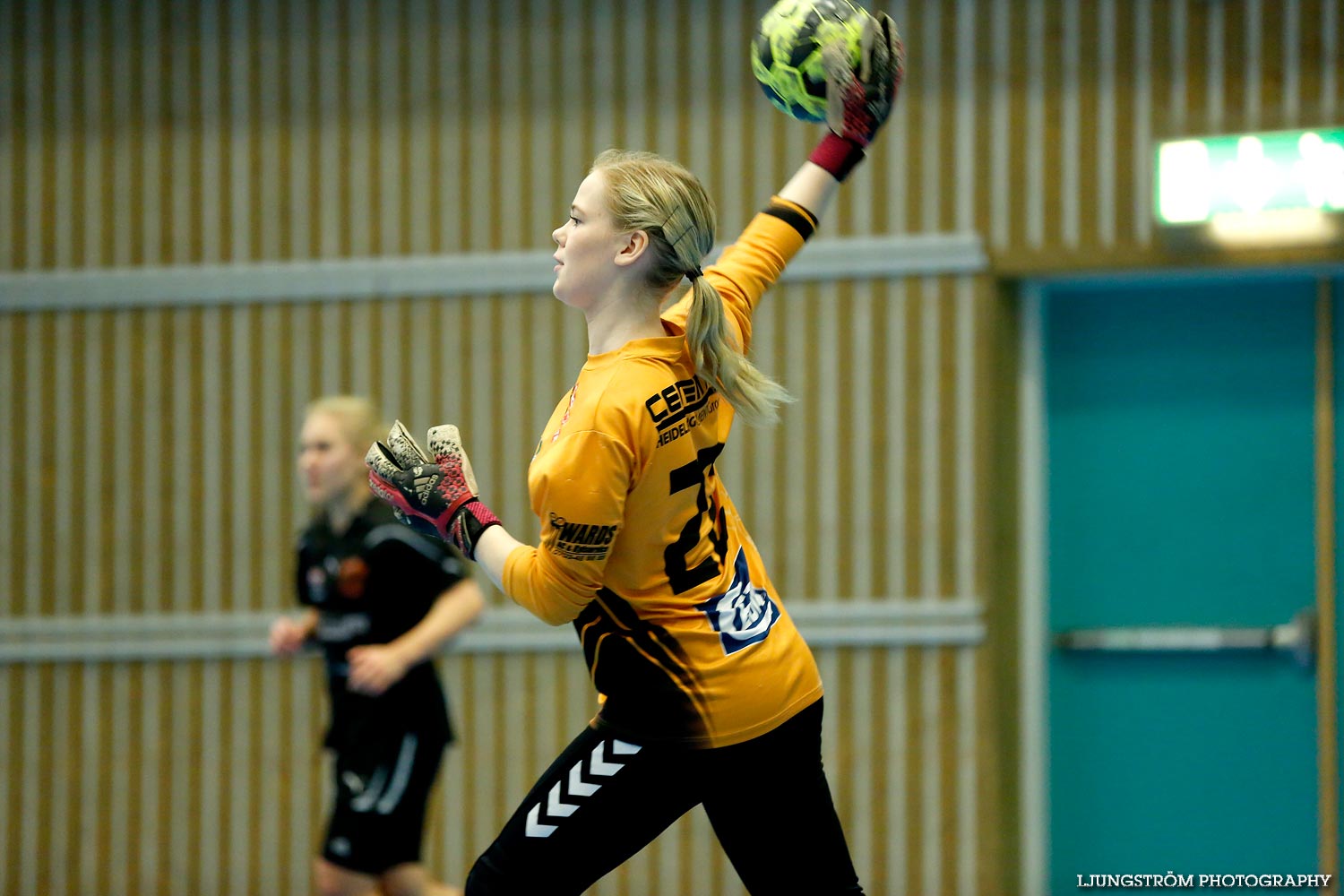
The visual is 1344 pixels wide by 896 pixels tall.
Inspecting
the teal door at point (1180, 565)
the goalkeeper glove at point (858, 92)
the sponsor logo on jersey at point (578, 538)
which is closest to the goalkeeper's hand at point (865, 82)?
the goalkeeper glove at point (858, 92)

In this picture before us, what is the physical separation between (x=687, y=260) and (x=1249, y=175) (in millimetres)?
3139

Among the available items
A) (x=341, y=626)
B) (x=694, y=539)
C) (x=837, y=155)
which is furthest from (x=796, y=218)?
(x=341, y=626)

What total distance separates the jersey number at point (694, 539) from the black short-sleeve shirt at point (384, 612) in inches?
69.1

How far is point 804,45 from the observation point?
2.89 meters

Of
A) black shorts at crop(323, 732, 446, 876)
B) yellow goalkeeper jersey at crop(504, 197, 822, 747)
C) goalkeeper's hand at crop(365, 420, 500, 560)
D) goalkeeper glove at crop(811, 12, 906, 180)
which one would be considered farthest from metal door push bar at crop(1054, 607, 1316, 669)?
goalkeeper's hand at crop(365, 420, 500, 560)

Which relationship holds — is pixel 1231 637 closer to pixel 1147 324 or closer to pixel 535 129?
pixel 1147 324

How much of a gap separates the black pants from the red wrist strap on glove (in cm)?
115

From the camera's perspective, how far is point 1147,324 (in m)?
5.29

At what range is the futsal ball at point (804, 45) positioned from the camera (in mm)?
2867

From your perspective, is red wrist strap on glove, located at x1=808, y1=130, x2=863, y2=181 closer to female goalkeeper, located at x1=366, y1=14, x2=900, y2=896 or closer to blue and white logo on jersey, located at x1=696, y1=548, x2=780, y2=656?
female goalkeeper, located at x1=366, y1=14, x2=900, y2=896

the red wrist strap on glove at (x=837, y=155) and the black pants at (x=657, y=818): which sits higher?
the red wrist strap on glove at (x=837, y=155)

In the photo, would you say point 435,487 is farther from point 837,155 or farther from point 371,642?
point 371,642

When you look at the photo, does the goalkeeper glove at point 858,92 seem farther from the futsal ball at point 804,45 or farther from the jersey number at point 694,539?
the jersey number at point 694,539

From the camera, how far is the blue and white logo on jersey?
248 cm
